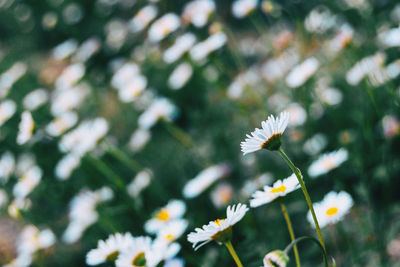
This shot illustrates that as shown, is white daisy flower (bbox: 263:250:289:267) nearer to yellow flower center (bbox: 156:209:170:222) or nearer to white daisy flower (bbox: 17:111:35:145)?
yellow flower center (bbox: 156:209:170:222)

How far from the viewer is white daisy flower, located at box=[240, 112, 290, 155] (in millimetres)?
658

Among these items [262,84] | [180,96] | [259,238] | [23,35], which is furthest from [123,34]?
[259,238]

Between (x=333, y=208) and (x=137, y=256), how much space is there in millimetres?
449

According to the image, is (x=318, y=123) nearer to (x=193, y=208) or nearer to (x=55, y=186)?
(x=193, y=208)

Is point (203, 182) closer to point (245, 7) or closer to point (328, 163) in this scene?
point (328, 163)

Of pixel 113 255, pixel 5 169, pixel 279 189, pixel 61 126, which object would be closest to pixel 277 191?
pixel 279 189

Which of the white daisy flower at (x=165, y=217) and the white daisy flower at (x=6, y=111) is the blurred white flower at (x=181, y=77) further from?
the white daisy flower at (x=165, y=217)

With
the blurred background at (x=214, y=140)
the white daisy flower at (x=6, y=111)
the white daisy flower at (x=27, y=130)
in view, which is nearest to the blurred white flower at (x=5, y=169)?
the blurred background at (x=214, y=140)

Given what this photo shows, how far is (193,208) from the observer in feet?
5.18

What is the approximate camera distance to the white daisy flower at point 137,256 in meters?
0.79

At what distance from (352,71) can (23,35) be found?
14.2 feet

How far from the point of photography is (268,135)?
0.67 meters

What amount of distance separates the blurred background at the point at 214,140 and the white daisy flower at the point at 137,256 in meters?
0.41

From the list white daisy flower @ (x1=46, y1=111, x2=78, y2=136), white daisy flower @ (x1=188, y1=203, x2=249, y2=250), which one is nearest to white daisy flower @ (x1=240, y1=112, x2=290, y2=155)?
white daisy flower @ (x1=188, y1=203, x2=249, y2=250)
